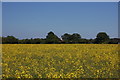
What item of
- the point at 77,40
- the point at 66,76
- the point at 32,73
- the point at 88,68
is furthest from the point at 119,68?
the point at 77,40

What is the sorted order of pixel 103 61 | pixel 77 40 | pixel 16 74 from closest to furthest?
pixel 16 74, pixel 103 61, pixel 77 40

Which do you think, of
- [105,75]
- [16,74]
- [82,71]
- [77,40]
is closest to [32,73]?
[16,74]

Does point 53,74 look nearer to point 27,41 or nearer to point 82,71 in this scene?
point 82,71

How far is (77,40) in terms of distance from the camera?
A: 4547 centimetres

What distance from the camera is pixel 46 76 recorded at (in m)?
11.3

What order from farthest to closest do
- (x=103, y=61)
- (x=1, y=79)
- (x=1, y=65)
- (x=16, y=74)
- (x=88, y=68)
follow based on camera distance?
(x=103, y=61)
(x=1, y=65)
(x=88, y=68)
(x=16, y=74)
(x=1, y=79)

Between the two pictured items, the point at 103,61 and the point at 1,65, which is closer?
the point at 1,65

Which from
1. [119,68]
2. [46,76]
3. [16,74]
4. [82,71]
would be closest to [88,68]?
[82,71]

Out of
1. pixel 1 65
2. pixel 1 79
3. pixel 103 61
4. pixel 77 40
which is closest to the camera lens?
pixel 1 79

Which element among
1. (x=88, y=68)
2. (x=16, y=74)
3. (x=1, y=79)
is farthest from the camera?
(x=88, y=68)

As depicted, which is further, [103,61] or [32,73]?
[103,61]

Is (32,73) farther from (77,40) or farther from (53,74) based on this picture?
(77,40)

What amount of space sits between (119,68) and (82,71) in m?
2.25

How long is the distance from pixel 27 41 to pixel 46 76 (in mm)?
35187
